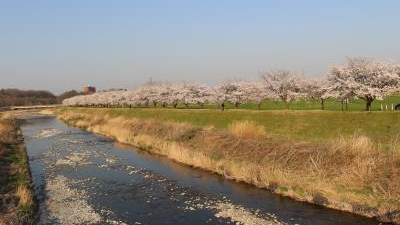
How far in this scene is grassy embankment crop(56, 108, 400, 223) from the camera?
22.1 meters

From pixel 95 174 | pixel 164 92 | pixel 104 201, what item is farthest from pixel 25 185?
pixel 164 92

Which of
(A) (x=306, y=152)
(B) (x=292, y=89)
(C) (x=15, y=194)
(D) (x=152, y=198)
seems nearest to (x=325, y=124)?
(A) (x=306, y=152)

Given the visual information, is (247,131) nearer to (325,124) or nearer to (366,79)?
(325,124)

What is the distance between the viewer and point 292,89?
8231 centimetres

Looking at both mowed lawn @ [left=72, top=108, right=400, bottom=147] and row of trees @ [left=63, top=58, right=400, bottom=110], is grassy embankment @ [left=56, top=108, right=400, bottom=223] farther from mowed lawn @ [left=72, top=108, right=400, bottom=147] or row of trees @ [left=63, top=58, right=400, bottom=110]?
row of trees @ [left=63, top=58, right=400, bottom=110]

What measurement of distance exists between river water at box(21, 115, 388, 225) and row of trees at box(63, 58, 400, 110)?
27312 mm

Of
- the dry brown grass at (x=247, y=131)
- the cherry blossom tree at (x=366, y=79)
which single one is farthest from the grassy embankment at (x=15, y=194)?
the cherry blossom tree at (x=366, y=79)

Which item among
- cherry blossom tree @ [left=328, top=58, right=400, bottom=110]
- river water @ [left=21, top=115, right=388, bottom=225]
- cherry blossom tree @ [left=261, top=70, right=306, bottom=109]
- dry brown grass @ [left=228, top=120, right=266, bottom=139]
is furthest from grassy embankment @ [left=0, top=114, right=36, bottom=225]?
cherry blossom tree @ [left=261, top=70, right=306, bottom=109]

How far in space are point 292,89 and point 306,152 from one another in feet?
183

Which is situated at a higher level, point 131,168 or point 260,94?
point 260,94

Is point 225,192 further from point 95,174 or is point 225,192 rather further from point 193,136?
point 193,136

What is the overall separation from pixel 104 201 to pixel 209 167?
10.6 metres

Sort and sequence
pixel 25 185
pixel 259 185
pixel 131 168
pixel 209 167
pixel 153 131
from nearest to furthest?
pixel 25 185 → pixel 259 185 → pixel 209 167 → pixel 131 168 → pixel 153 131

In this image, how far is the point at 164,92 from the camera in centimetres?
12144
